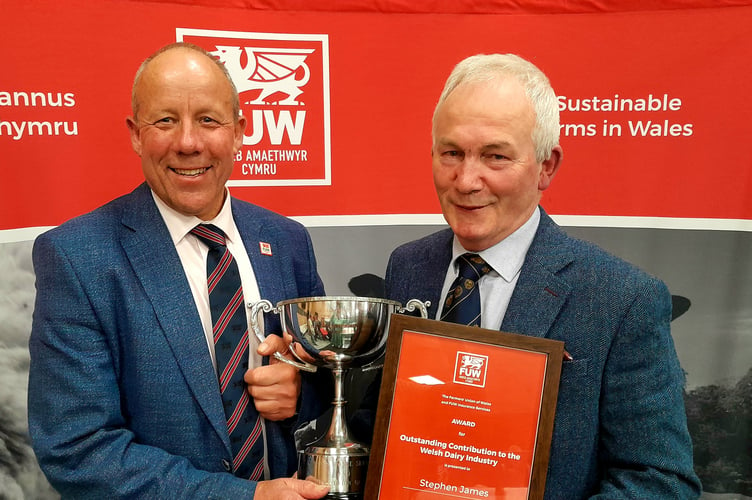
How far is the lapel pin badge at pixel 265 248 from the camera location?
2410 mm

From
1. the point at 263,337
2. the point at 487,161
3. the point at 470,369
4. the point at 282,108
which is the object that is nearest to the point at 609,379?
the point at 470,369

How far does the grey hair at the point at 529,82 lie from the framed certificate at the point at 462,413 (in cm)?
60

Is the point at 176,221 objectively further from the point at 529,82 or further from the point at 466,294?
the point at 529,82

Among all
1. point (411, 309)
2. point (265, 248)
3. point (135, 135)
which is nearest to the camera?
point (411, 309)

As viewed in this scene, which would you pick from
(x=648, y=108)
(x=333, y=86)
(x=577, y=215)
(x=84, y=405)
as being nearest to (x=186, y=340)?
(x=84, y=405)

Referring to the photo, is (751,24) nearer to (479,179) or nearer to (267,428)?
(479,179)

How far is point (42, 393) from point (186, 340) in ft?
1.42

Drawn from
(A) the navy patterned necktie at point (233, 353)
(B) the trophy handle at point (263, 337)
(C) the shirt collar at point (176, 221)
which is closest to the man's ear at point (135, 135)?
(C) the shirt collar at point (176, 221)

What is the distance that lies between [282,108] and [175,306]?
171cm

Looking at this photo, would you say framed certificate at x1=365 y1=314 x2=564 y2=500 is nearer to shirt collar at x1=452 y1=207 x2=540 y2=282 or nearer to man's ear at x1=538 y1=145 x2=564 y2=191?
shirt collar at x1=452 y1=207 x2=540 y2=282

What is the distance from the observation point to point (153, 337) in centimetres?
208

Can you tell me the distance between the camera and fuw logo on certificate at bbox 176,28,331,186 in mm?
3488

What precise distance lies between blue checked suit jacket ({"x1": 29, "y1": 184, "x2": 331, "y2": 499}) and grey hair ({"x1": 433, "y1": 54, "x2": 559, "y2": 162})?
1.06 m

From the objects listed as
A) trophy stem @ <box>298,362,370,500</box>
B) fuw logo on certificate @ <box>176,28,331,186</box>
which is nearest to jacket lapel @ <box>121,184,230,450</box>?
trophy stem @ <box>298,362,370,500</box>
